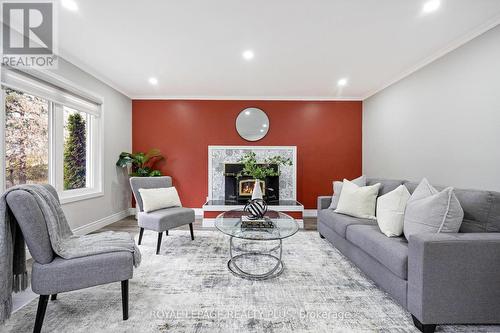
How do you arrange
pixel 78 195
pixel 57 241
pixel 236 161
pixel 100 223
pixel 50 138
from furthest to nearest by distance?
pixel 236 161 < pixel 100 223 < pixel 78 195 < pixel 50 138 < pixel 57 241

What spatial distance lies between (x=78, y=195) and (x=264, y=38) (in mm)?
3429

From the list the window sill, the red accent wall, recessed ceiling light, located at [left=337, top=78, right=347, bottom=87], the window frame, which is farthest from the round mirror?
the window sill

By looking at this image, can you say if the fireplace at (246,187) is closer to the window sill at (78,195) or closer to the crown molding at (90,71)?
the window sill at (78,195)

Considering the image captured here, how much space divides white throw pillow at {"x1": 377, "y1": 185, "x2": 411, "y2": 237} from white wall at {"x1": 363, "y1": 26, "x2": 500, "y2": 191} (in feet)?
3.53

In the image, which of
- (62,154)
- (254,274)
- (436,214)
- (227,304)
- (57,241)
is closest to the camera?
(57,241)

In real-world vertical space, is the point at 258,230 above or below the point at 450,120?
below

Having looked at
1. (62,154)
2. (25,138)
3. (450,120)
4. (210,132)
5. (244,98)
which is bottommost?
(62,154)

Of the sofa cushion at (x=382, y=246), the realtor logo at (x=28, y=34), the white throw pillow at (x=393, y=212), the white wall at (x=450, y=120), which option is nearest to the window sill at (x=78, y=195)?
the realtor logo at (x=28, y=34)

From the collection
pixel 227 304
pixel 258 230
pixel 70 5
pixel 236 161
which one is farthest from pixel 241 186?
pixel 70 5

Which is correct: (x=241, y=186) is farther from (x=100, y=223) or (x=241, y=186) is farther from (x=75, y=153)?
(x=75, y=153)

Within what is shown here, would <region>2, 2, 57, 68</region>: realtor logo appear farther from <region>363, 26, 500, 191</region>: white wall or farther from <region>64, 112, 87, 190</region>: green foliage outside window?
<region>363, 26, 500, 191</region>: white wall

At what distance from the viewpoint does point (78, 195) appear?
3439mm

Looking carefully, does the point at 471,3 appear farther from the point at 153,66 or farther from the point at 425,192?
the point at 153,66

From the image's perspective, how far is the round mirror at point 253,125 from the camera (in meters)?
4.84
